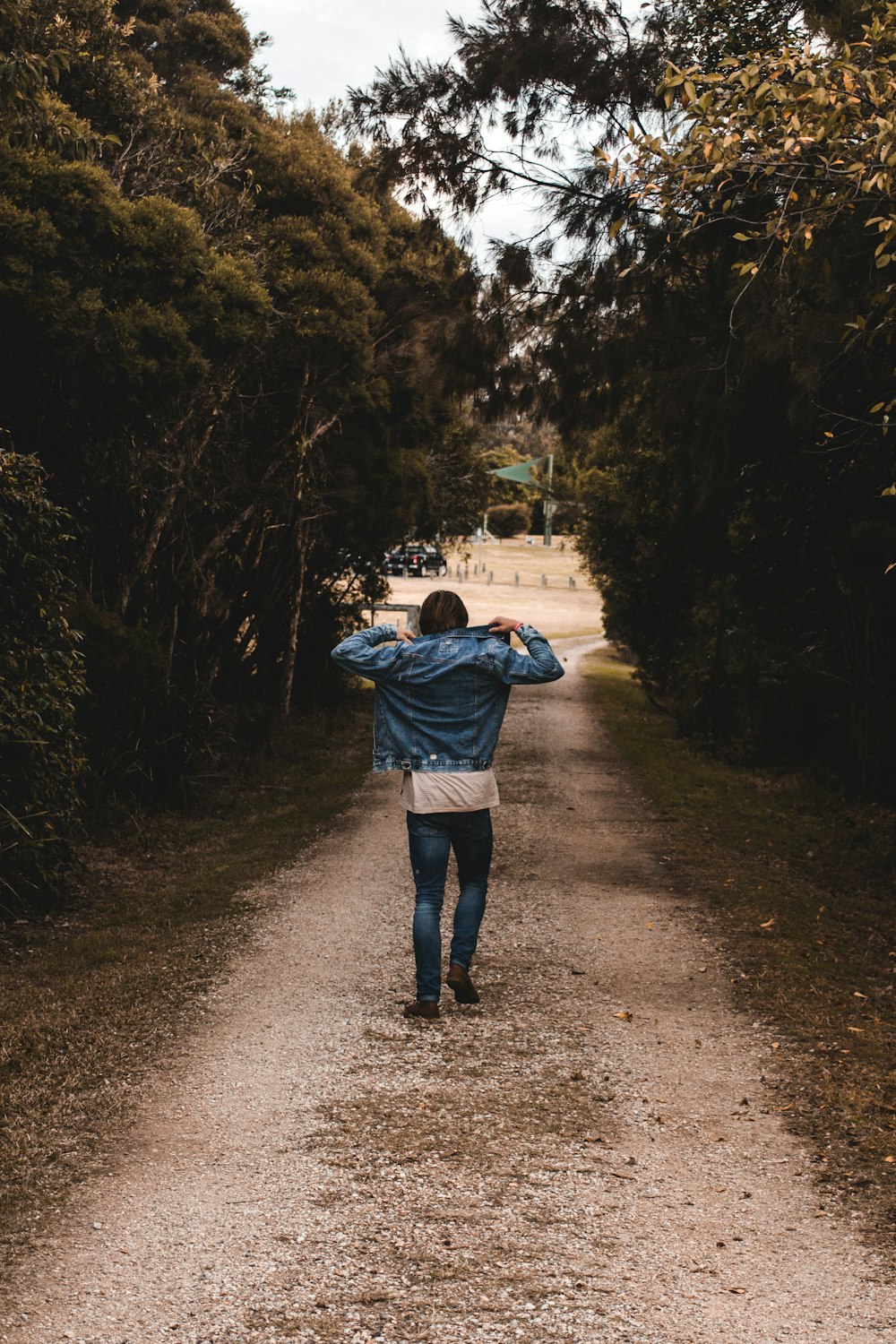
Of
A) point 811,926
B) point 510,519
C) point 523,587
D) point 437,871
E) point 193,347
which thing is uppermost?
point 193,347

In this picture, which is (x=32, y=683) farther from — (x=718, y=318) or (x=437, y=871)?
(x=718, y=318)

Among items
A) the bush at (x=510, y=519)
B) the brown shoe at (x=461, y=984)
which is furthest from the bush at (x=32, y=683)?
the bush at (x=510, y=519)

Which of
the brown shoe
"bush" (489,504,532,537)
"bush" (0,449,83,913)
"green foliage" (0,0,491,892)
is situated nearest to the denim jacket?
the brown shoe

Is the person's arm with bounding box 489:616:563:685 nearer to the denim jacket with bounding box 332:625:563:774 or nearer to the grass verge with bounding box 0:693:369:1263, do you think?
the denim jacket with bounding box 332:625:563:774

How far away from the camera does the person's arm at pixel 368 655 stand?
19.7ft

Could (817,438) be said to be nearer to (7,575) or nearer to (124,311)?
(124,311)

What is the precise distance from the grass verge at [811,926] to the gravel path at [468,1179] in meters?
0.19

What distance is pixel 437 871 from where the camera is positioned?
6023 millimetres

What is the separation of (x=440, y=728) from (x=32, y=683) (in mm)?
3183

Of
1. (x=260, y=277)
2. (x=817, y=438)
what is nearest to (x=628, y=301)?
(x=817, y=438)

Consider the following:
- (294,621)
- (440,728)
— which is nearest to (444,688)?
(440,728)

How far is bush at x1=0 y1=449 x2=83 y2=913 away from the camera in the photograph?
7.65m

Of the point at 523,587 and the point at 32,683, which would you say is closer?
the point at 32,683

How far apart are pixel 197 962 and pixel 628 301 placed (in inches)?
260
